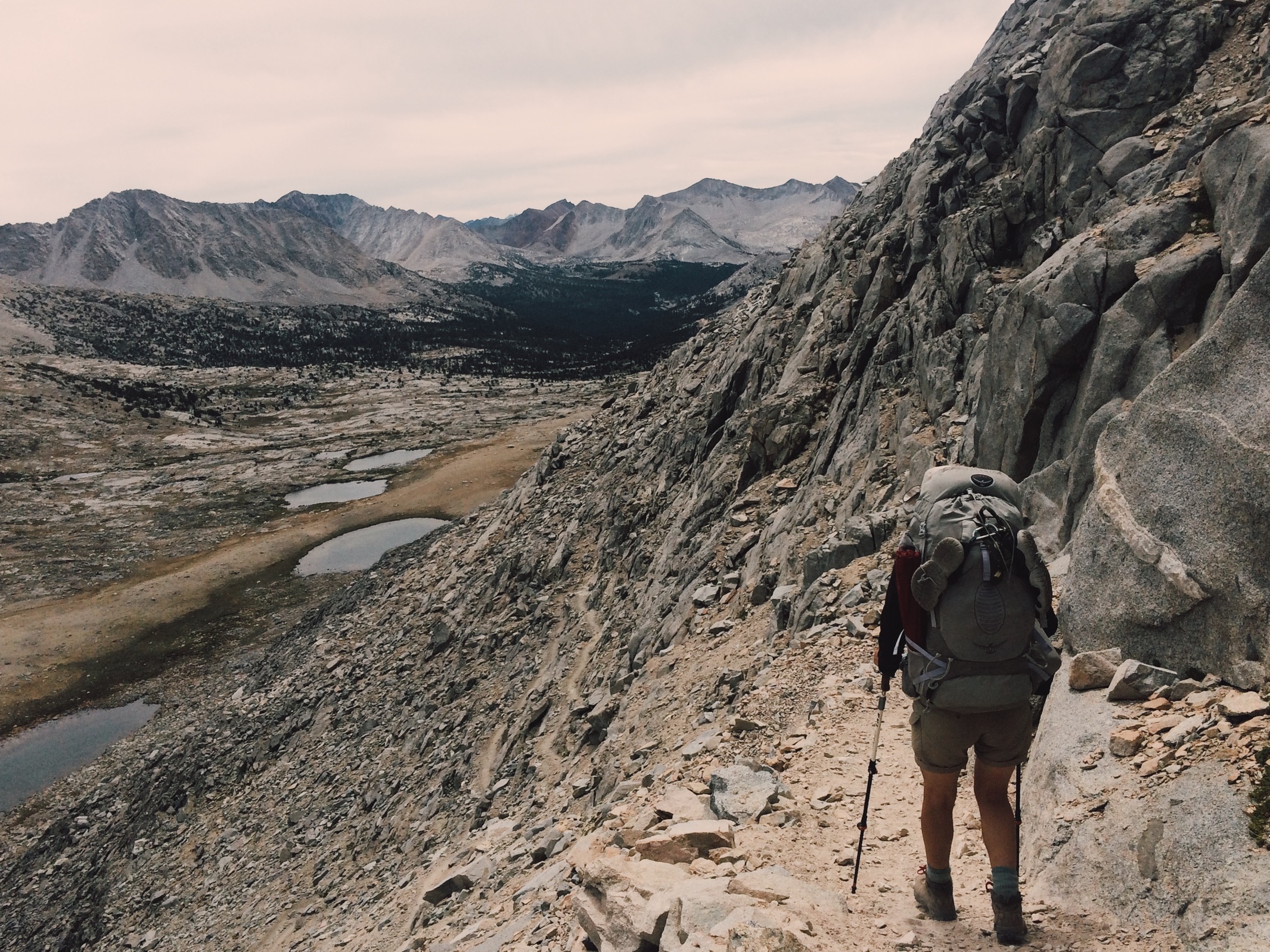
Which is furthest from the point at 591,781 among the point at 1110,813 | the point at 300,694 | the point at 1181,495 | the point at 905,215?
the point at 300,694

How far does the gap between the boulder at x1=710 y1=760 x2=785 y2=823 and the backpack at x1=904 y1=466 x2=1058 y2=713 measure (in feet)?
12.0

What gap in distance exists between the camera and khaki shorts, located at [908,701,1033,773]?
19.1ft

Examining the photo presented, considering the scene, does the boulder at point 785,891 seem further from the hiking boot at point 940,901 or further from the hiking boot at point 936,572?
the hiking boot at point 936,572

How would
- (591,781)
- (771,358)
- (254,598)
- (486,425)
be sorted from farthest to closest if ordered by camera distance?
1. (486,425)
2. (254,598)
3. (771,358)
4. (591,781)

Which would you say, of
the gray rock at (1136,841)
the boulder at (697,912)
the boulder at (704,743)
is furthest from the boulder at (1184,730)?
the boulder at (704,743)

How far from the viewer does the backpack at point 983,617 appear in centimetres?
556

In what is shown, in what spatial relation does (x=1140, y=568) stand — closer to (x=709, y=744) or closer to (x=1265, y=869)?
(x=1265, y=869)

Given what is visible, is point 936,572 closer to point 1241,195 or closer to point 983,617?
point 983,617

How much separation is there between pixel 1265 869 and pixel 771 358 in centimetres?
2342

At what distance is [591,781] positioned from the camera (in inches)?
603

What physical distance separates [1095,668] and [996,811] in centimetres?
214

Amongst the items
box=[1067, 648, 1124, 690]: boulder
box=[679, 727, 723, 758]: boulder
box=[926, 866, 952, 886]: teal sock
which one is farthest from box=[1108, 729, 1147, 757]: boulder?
box=[679, 727, 723, 758]: boulder

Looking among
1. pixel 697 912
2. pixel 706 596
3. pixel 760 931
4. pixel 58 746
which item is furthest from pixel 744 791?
pixel 58 746

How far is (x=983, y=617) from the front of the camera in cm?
558
